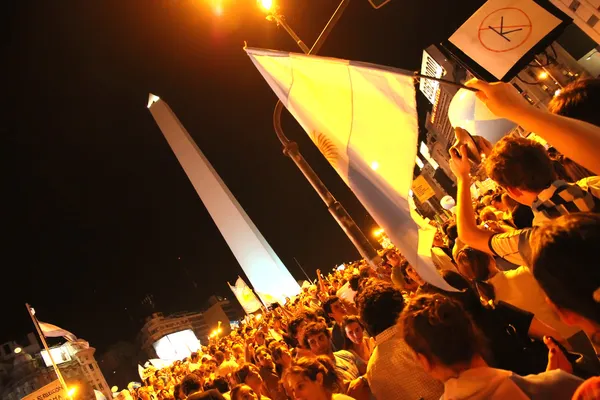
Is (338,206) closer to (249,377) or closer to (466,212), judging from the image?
(249,377)

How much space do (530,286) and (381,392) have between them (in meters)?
1.31

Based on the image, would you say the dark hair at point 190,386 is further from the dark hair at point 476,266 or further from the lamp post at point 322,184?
the dark hair at point 476,266

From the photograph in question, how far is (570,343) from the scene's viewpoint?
8.83ft

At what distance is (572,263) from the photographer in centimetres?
135

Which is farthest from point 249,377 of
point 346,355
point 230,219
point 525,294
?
point 230,219

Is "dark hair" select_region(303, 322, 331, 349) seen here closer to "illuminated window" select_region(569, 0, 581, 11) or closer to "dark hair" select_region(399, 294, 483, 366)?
"dark hair" select_region(399, 294, 483, 366)

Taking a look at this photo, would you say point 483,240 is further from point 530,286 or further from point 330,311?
point 330,311

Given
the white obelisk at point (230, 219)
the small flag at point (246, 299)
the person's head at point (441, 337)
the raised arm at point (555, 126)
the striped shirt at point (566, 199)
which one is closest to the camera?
the raised arm at point (555, 126)

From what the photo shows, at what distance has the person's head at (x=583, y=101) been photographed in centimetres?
263

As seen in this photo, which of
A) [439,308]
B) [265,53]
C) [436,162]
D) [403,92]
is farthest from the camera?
[436,162]

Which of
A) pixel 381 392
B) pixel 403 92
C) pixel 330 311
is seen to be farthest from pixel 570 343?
pixel 330 311

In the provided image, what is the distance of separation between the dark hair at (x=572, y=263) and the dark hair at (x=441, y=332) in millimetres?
668

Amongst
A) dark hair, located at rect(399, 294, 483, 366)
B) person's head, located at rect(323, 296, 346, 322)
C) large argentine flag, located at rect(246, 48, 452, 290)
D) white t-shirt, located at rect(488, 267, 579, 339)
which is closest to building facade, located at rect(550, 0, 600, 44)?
person's head, located at rect(323, 296, 346, 322)

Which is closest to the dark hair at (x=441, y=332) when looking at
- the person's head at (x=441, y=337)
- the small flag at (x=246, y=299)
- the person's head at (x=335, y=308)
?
the person's head at (x=441, y=337)
